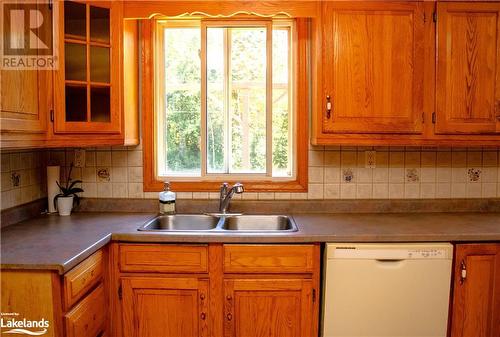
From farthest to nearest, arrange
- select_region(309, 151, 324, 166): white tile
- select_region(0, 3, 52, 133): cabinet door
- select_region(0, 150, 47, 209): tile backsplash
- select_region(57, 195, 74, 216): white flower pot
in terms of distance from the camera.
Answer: select_region(309, 151, 324, 166): white tile → select_region(57, 195, 74, 216): white flower pot → select_region(0, 150, 47, 209): tile backsplash → select_region(0, 3, 52, 133): cabinet door

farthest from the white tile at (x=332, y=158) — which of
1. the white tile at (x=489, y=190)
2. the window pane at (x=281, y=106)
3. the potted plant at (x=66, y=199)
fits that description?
the potted plant at (x=66, y=199)

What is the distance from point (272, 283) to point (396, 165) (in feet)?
3.69

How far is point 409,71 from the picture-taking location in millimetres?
2105

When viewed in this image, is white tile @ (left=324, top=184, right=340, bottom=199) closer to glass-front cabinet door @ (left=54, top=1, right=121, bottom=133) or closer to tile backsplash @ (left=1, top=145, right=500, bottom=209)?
tile backsplash @ (left=1, top=145, right=500, bottom=209)

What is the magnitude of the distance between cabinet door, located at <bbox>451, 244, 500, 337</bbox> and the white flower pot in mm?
2126

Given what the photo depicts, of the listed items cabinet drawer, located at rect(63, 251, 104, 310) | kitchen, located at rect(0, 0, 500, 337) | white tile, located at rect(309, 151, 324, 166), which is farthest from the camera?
white tile, located at rect(309, 151, 324, 166)

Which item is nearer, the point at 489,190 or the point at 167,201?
the point at 167,201

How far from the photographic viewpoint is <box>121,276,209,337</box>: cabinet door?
6.34 feet

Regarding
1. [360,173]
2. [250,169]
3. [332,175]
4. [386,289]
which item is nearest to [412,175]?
[360,173]

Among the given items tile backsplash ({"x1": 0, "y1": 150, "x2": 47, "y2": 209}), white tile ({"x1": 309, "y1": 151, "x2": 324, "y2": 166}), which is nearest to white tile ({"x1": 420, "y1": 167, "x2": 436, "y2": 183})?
white tile ({"x1": 309, "y1": 151, "x2": 324, "y2": 166})

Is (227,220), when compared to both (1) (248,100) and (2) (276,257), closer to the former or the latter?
(2) (276,257)

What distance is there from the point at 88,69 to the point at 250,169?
1105 millimetres

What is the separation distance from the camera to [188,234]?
75.2 inches

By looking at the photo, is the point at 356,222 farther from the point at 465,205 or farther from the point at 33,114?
the point at 33,114
